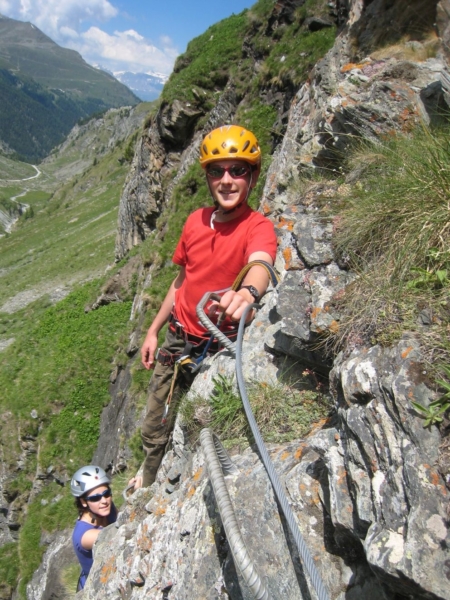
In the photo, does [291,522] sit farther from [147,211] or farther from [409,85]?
[147,211]

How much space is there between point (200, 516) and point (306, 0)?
20.9 m

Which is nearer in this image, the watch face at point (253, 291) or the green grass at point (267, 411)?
the green grass at point (267, 411)

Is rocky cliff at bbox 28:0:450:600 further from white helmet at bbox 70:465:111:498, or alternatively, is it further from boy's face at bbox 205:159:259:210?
white helmet at bbox 70:465:111:498

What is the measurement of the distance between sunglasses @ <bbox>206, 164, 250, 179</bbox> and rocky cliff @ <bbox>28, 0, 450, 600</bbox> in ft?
2.90

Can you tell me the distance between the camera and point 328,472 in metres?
2.84

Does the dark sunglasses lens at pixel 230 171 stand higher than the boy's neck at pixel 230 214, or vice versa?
the dark sunglasses lens at pixel 230 171

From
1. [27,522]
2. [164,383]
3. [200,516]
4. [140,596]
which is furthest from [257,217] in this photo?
[27,522]

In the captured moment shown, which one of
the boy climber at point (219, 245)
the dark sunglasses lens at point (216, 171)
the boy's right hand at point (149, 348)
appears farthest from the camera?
the boy's right hand at point (149, 348)

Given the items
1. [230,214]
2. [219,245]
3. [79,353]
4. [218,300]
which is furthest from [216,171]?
[79,353]

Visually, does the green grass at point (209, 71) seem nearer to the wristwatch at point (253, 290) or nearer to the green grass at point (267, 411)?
the wristwatch at point (253, 290)

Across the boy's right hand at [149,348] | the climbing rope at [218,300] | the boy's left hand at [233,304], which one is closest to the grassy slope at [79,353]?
the boy's right hand at [149,348]

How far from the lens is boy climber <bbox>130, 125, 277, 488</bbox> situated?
4.47 m

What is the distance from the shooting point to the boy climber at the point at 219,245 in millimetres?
4469

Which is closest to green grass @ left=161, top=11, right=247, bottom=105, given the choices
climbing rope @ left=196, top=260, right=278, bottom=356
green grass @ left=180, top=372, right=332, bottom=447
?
climbing rope @ left=196, top=260, right=278, bottom=356
